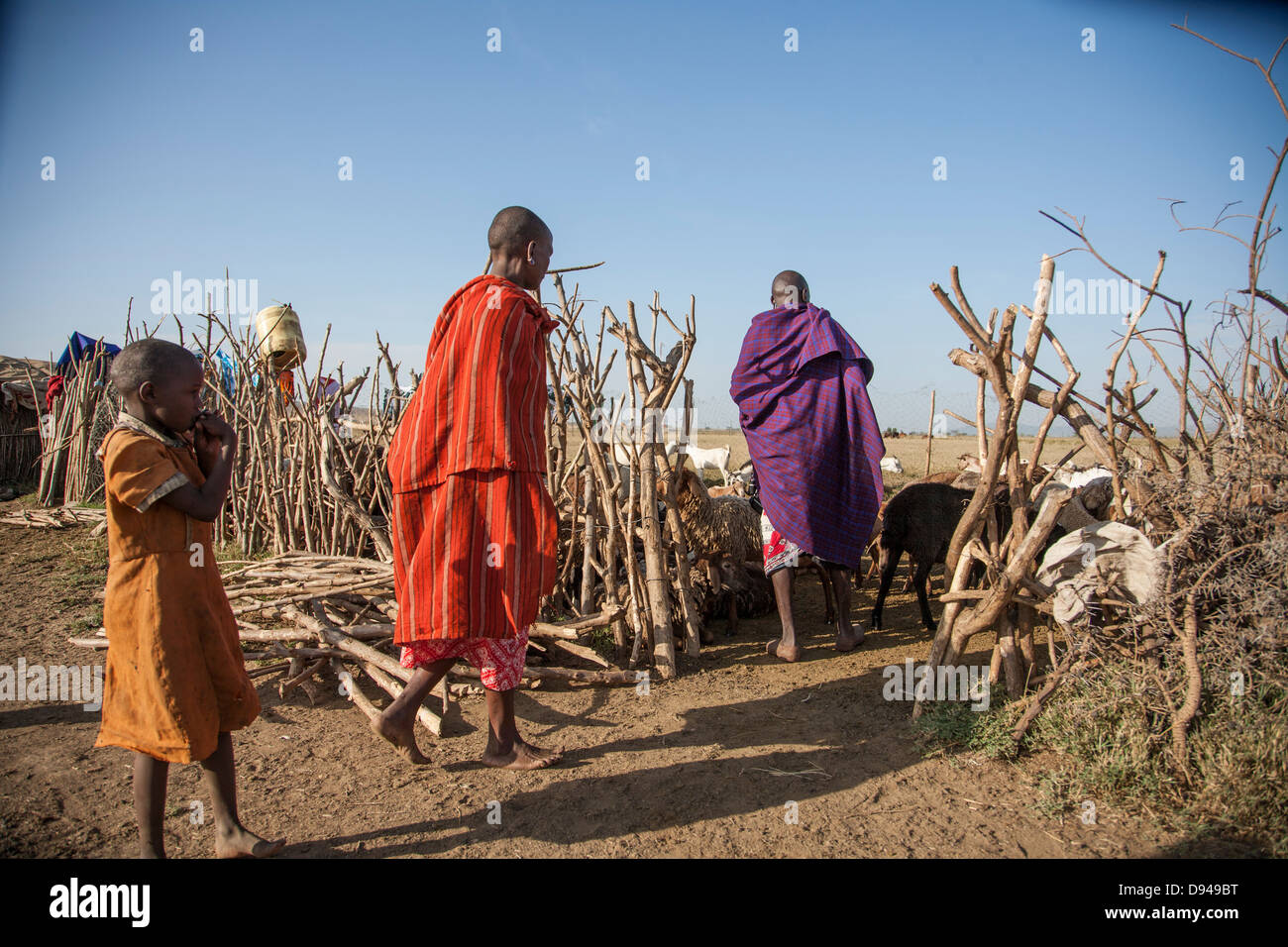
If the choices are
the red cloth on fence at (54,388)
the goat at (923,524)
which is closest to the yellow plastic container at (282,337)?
the red cloth on fence at (54,388)

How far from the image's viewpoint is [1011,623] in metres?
3.18

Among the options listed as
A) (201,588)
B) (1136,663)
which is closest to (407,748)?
(201,588)

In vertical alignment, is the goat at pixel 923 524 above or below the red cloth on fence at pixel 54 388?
below

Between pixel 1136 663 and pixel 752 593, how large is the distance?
9.50ft

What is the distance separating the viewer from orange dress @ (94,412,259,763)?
83.5 inches

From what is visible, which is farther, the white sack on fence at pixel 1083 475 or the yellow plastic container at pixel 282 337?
the yellow plastic container at pixel 282 337

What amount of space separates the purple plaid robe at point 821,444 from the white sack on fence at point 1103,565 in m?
1.35

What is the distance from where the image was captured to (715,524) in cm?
553

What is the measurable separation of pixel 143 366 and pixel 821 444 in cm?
323

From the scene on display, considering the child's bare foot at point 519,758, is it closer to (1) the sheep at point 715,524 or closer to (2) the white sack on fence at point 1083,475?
(1) the sheep at point 715,524

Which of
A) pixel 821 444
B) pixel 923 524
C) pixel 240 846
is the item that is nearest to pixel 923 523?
pixel 923 524

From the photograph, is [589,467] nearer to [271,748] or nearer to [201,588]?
[271,748]

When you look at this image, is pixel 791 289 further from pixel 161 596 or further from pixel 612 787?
pixel 161 596

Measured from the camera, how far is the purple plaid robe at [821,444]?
4309mm
